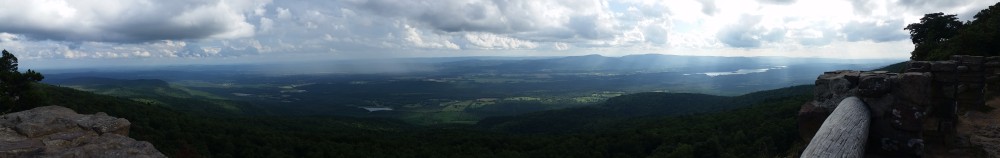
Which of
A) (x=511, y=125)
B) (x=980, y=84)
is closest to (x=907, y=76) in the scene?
(x=980, y=84)

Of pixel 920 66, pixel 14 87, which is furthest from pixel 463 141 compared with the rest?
pixel 920 66

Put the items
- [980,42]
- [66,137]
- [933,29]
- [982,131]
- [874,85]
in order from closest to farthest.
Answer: [874,85] → [982,131] → [66,137] → [980,42] → [933,29]

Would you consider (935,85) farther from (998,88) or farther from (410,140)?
(410,140)

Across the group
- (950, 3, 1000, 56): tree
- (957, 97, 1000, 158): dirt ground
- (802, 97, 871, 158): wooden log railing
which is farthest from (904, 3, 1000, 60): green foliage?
(802, 97, 871, 158): wooden log railing

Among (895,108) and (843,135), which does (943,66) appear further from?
(843,135)

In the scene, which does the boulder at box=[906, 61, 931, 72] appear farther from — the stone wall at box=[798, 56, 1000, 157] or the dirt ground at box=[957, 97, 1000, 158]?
the dirt ground at box=[957, 97, 1000, 158]

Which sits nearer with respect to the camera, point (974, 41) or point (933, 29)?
point (974, 41)

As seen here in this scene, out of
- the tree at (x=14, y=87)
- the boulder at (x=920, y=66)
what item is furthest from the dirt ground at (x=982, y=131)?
the tree at (x=14, y=87)

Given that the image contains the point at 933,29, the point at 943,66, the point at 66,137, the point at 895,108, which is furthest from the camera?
the point at 933,29

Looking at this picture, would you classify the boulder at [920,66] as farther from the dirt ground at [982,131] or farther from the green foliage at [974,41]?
the green foliage at [974,41]
